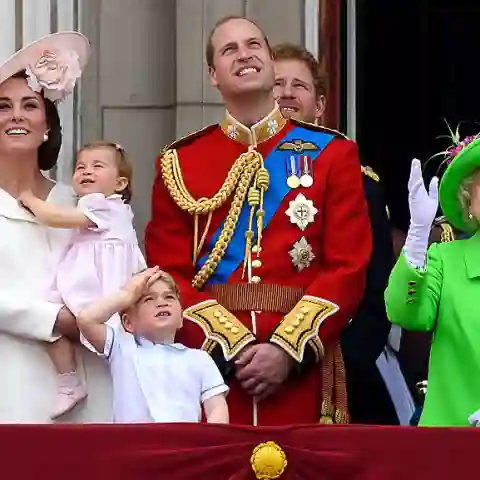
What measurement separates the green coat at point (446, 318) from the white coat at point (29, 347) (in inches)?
31.2

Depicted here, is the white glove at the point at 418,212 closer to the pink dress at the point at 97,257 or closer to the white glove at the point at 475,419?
the white glove at the point at 475,419

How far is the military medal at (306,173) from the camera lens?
4.67m

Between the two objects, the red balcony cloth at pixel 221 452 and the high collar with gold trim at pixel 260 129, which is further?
the high collar with gold trim at pixel 260 129

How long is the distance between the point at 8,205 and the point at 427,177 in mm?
2528

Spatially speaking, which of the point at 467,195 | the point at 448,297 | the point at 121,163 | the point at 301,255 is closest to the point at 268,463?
the point at 448,297

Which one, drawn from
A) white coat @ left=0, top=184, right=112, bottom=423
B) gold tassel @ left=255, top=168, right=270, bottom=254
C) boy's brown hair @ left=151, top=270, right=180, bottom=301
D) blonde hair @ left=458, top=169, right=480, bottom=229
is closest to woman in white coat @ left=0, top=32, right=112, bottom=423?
white coat @ left=0, top=184, right=112, bottom=423

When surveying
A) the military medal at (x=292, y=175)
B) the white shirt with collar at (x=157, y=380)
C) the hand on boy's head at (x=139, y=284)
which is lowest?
the white shirt with collar at (x=157, y=380)

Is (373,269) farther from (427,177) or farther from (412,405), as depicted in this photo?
(427,177)

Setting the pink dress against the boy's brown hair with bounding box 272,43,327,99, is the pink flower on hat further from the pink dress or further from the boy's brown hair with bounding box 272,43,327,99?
the boy's brown hair with bounding box 272,43,327,99

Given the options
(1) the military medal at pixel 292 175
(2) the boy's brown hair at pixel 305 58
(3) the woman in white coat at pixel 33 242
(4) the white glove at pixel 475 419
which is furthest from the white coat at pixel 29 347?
(2) the boy's brown hair at pixel 305 58

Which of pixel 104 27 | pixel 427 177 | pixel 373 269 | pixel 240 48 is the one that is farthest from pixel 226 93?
pixel 427 177

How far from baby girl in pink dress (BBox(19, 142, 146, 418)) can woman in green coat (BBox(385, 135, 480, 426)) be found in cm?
72

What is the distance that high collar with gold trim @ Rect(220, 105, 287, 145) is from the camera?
4.77 m

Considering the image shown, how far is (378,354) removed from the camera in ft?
16.3
